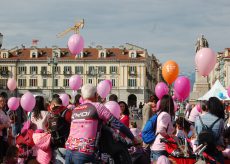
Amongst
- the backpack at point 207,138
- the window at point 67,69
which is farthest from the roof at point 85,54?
the backpack at point 207,138

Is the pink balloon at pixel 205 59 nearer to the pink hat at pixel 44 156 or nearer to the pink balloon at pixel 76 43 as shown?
the pink hat at pixel 44 156

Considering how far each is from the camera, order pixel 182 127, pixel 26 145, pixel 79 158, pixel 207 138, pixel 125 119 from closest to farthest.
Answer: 1. pixel 79 158
2. pixel 207 138
3. pixel 26 145
4. pixel 182 127
5. pixel 125 119

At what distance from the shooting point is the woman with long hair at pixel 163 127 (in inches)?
328

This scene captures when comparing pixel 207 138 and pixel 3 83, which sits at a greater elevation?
pixel 207 138

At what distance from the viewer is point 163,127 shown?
834 centimetres

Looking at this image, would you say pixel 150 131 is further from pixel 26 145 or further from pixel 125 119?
pixel 26 145

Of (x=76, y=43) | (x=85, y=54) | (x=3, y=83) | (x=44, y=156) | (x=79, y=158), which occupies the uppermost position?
(x=85, y=54)

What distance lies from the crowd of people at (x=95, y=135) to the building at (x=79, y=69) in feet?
292

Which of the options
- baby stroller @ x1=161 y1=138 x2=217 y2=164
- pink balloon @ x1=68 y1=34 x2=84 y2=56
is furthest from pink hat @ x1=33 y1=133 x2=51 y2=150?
pink balloon @ x1=68 y1=34 x2=84 y2=56

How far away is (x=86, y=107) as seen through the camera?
6.92 meters

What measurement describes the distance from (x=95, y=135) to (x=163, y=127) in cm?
176

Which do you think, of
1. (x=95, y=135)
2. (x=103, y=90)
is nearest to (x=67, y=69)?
(x=103, y=90)

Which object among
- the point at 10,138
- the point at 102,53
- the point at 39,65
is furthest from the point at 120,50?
Answer: the point at 10,138

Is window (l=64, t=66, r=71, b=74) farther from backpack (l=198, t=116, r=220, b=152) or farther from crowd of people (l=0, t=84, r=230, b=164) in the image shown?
backpack (l=198, t=116, r=220, b=152)
